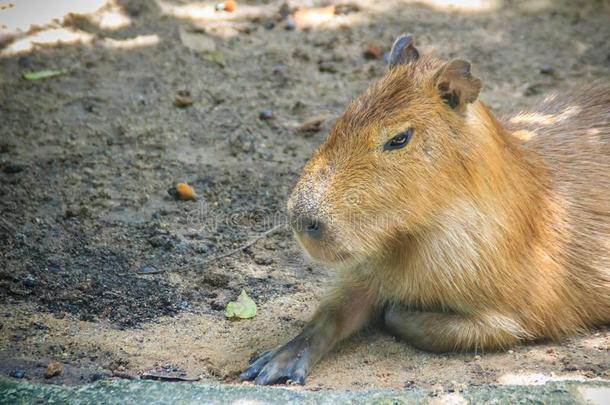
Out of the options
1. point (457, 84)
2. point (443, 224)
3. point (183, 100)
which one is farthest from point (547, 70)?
point (443, 224)

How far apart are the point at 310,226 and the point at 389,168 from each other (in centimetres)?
47

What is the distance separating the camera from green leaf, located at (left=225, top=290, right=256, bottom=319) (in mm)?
4945

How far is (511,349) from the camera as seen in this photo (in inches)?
179

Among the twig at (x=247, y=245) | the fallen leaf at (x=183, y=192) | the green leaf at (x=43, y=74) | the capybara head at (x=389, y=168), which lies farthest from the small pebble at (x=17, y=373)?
the green leaf at (x=43, y=74)

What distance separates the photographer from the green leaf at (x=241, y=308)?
4945 mm

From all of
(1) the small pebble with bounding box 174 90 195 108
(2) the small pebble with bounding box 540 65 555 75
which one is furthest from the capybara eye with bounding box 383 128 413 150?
(2) the small pebble with bounding box 540 65 555 75

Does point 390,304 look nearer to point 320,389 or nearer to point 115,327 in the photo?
point 320,389

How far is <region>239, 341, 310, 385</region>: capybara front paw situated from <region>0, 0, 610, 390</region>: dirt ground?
8 cm

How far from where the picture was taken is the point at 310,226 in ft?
13.2

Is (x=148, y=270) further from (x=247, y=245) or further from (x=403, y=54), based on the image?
(x=403, y=54)

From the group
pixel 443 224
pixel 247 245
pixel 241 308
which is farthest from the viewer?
pixel 247 245

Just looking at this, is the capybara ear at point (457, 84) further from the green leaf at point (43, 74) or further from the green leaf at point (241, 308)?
the green leaf at point (43, 74)

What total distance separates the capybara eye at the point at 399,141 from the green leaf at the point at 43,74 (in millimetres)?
4062

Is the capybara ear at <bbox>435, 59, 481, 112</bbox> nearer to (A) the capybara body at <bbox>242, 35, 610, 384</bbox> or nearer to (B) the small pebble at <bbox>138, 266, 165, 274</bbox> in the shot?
(A) the capybara body at <bbox>242, 35, 610, 384</bbox>
